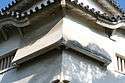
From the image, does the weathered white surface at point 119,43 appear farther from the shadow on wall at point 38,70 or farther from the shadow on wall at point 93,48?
the shadow on wall at point 38,70

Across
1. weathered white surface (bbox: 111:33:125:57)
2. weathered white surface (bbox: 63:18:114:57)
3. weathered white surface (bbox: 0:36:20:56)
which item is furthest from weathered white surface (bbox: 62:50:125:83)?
weathered white surface (bbox: 0:36:20:56)

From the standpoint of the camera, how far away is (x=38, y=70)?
1213 cm

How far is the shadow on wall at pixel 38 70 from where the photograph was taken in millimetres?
11602

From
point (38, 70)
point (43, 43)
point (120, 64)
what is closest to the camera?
point (38, 70)

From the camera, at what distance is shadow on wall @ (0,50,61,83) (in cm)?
1160

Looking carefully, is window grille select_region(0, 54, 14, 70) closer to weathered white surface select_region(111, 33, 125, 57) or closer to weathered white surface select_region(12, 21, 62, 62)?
weathered white surface select_region(12, 21, 62, 62)

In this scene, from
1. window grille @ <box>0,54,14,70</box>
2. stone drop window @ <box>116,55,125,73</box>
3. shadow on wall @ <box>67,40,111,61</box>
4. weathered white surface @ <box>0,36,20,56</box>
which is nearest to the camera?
shadow on wall @ <box>67,40,111,61</box>

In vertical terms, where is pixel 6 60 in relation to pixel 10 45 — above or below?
below

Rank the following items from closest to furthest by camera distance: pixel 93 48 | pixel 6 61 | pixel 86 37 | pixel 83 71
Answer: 1. pixel 83 71
2. pixel 93 48
3. pixel 86 37
4. pixel 6 61

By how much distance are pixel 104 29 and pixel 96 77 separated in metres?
2.28

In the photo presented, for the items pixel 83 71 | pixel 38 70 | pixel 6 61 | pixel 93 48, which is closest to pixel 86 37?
pixel 93 48

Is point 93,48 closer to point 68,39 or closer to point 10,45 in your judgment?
point 68,39

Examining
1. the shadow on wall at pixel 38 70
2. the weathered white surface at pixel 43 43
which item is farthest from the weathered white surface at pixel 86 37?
the shadow on wall at pixel 38 70

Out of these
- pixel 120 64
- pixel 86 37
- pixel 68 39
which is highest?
pixel 68 39
